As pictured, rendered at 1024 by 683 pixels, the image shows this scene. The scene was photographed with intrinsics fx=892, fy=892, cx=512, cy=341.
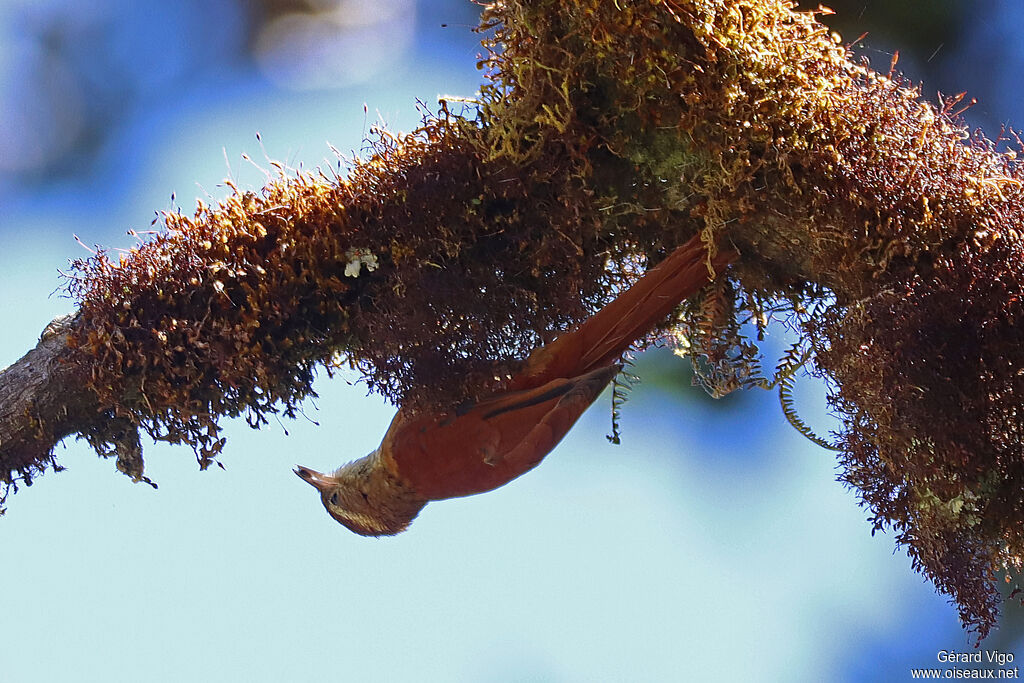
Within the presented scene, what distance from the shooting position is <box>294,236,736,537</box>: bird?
1.22 meters

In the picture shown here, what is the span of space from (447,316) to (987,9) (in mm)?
2089

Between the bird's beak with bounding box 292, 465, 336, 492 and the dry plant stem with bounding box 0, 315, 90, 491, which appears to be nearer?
the dry plant stem with bounding box 0, 315, 90, 491

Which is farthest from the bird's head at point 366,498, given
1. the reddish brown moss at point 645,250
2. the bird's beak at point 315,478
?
the reddish brown moss at point 645,250

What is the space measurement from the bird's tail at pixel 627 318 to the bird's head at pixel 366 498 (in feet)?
1.02

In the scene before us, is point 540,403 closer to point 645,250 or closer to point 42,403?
point 645,250

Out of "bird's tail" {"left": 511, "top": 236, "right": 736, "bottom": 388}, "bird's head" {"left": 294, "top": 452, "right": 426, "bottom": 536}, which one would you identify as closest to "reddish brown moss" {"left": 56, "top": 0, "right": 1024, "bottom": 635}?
"bird's tail" {"left": 511, "top": 236, "right": 736, "bottom": 388}

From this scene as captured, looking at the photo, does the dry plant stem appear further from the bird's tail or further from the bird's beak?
the bird's tail

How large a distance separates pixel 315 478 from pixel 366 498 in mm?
136

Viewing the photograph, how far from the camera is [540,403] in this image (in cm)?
124

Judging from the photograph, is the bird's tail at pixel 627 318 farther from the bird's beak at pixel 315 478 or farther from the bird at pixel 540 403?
the bird's beak at pixel 315 478

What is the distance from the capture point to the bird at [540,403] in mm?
1221

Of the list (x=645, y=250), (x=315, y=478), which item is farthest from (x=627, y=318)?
(x=315, y=478)

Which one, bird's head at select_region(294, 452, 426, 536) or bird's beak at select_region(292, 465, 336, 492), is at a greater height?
bird's beak at select_region(292, 465, 336, 492)

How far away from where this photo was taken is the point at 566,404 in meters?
1.24
